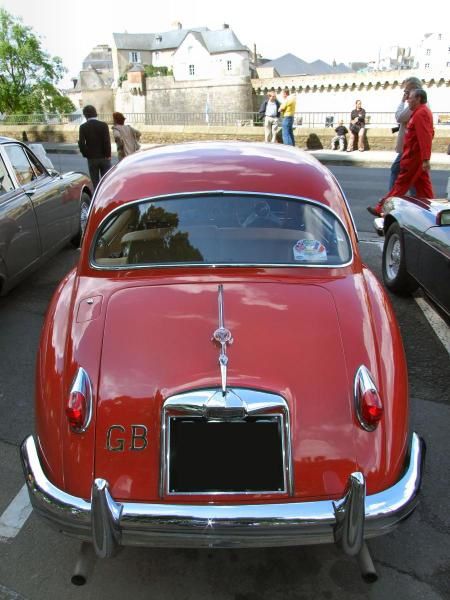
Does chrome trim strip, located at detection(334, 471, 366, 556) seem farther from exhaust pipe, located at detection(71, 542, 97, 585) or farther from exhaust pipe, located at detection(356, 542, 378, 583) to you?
exhaust pipe, located at detection(71, 542, 97, 585)

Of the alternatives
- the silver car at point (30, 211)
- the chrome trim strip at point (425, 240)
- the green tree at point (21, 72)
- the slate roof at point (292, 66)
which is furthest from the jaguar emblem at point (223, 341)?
the slate roof at point (292, 66)

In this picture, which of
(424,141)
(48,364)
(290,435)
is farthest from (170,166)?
(424,141)

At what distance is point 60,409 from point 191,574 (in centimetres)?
97

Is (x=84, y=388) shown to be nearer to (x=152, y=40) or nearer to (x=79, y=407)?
(x=79, y=407)

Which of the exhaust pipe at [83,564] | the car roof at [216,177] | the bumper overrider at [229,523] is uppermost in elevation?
the car roof at [216,177]

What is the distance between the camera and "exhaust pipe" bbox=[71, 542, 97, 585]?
87.3 inches

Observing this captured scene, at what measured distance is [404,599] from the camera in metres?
2.24

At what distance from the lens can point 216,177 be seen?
3195mm

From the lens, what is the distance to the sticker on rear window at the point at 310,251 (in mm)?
2941

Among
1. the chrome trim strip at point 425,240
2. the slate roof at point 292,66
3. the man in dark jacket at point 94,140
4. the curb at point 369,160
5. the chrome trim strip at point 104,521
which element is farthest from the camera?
the slate roof at point 292,66

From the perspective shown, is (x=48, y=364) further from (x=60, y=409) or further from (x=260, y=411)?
(x=260, y=411)

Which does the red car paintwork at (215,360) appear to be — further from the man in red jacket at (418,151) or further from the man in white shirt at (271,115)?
the man in white shirt at (271,115)

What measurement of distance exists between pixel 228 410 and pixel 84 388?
64 cm

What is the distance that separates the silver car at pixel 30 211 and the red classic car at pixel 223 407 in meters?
2.45
